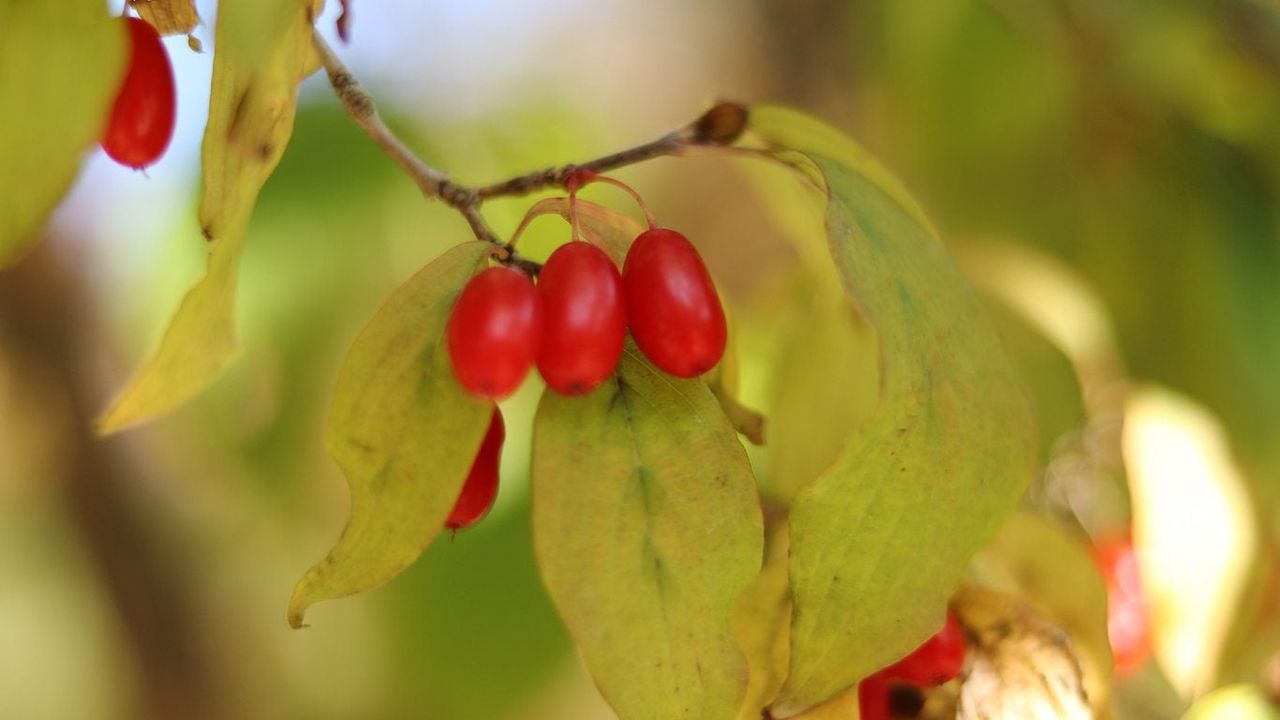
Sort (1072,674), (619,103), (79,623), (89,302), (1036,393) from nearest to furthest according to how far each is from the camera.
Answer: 1. (1072,674)
2. (1036,393)
3. (89,302)
4. (79,623)
5. (619,103)

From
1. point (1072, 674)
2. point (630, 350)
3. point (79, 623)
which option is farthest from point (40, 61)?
point (79, 623)

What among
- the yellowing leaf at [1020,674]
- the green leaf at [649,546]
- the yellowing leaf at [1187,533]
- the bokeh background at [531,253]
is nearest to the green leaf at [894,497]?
the green leaf at [649,546]

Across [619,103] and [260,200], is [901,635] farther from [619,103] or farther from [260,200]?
[619,103]

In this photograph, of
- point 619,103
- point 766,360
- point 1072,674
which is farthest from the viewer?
point 619,103

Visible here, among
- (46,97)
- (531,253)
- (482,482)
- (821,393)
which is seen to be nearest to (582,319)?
(482,482)

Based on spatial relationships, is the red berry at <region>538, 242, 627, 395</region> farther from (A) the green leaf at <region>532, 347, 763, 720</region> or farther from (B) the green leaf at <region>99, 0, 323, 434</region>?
(B) the green leaf at <region>99, 0, 323, 434</region>

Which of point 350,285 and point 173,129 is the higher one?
point 173,129

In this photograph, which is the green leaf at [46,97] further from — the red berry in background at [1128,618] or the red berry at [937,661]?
the red berry in background at [1128,618]
